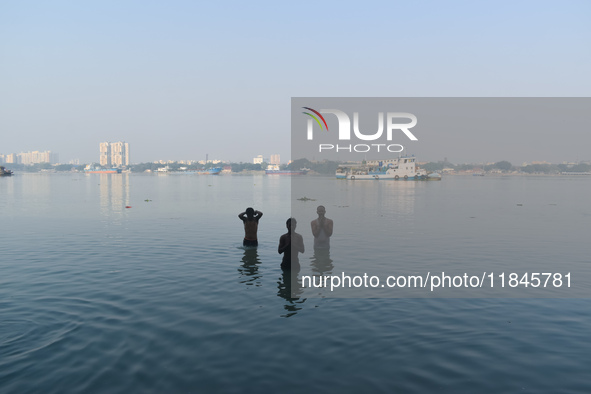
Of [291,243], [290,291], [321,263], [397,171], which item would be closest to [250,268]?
[291,243]

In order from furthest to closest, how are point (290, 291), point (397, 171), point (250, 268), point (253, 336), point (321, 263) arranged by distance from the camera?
1. point (397, 171)
2. point (321, 263)
3. point (250, 268)
4. point (290, 291)
5. point (253, 336)

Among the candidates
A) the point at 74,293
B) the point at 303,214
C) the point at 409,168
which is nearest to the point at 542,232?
the point at 303,214

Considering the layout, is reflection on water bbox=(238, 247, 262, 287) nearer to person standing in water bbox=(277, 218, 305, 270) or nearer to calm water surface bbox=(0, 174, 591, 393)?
calm water surface bbox=(0, 174, 591, 393)

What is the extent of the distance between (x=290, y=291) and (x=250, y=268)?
14.5 feet

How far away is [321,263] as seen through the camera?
19.6 meters

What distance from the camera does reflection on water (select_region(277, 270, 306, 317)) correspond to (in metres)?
12.8

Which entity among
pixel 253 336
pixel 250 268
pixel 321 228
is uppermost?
pixel 321 228

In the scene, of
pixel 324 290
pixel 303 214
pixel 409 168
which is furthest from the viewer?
pixel 409 168

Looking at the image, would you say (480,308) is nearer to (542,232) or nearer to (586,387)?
(586,387)

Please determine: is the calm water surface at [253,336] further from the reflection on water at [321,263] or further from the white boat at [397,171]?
the white boat at [397,171]

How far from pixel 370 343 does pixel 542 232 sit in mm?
28455

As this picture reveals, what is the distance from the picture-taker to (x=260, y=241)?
90.3 ft

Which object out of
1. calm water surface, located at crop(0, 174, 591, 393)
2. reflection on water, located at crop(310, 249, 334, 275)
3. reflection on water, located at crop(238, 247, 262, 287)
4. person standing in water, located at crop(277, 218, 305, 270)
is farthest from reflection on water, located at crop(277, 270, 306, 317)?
reflection on water, located at crop(310, 249, 334, 275)

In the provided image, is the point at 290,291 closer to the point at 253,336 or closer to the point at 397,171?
the point at 253,336
